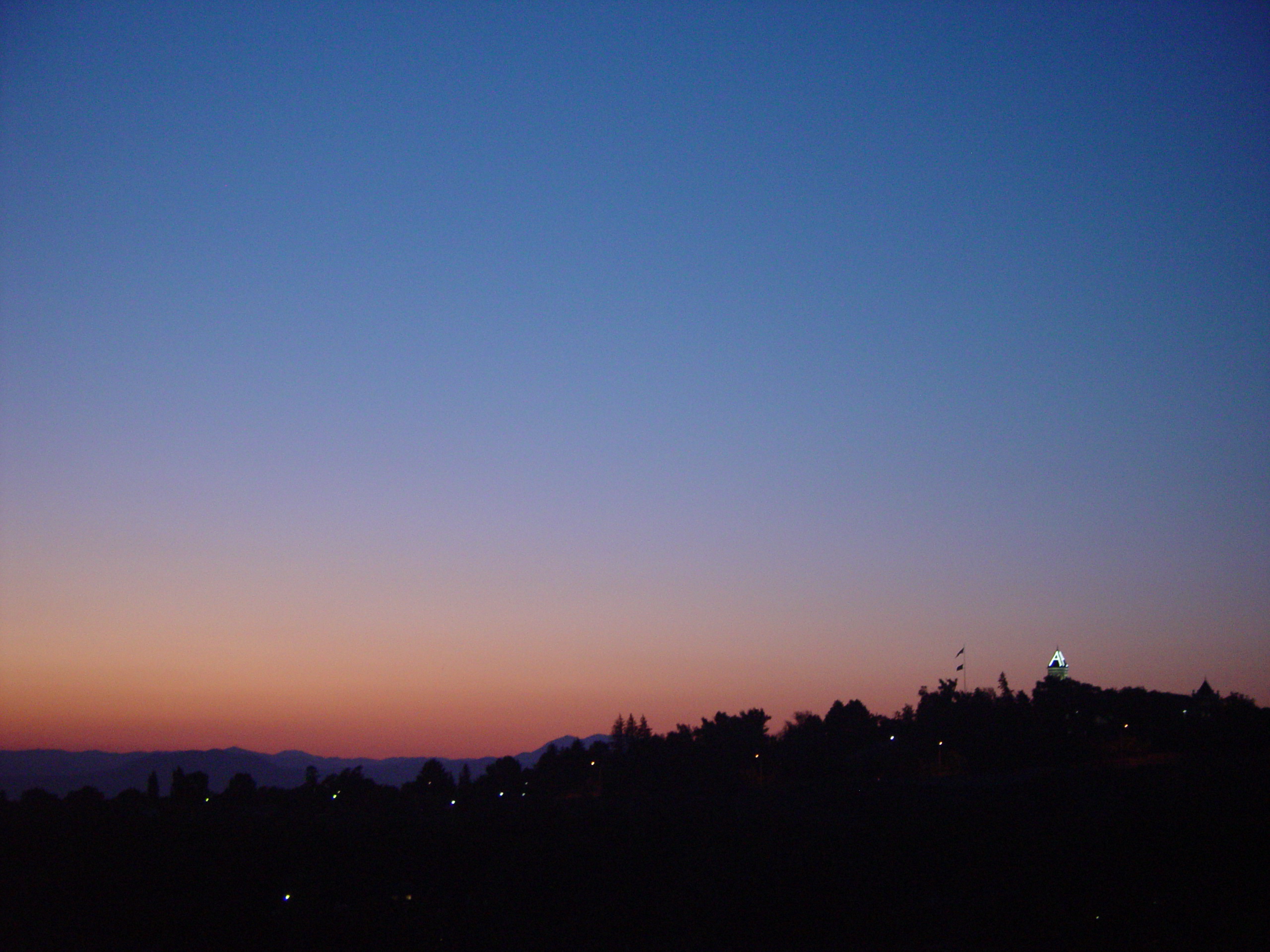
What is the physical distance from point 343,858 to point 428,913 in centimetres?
1476

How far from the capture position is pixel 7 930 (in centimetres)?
4784

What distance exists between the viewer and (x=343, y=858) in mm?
63688

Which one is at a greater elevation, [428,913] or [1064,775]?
[1064,775]

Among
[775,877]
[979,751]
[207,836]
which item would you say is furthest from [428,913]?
[979,751]

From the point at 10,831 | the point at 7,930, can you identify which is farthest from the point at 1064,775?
the point at 10,831

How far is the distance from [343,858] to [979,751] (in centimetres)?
5232

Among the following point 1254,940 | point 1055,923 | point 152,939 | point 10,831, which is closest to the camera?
point 1254,940

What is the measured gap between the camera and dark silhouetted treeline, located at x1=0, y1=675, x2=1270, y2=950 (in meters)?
45.1

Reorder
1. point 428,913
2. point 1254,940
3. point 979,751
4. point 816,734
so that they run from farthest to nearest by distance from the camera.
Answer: point 816,734
point 979,751
point 428,913
point 1254,940

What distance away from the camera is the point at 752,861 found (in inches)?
2165

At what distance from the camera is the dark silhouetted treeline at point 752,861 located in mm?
45094

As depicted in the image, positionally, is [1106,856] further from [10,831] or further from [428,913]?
[10,831]

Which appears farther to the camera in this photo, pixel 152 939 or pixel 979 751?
pixel 979 751

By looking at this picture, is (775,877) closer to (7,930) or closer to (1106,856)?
(1106,856)
